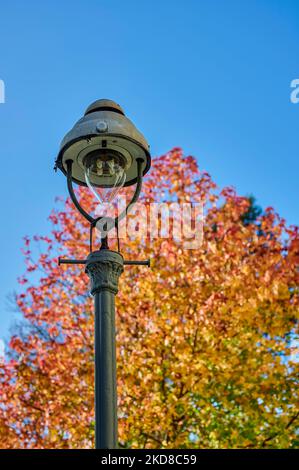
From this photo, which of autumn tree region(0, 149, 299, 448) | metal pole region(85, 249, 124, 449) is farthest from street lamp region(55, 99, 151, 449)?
autumn tree region(0, 149, 299, 448)

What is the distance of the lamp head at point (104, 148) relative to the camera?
3994mm

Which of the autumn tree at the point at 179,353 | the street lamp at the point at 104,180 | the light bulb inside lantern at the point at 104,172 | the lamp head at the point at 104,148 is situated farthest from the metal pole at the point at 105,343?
the autumn tree at the point at 179,353

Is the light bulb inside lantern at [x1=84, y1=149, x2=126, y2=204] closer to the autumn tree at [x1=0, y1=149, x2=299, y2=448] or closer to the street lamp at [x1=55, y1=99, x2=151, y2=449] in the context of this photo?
the street lamp at [x1=55, y1=99, x2=151, y2=449]

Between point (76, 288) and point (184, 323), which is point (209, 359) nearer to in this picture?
point (184, 323)

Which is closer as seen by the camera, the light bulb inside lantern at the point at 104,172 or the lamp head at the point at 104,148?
the lamp head at the point at 104,148

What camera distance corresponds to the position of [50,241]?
15.6 metres

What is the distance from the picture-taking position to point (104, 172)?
429 centimetres

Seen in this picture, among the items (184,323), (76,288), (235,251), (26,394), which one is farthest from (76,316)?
(235,251)

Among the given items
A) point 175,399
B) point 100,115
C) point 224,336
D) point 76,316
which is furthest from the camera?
point 76,316

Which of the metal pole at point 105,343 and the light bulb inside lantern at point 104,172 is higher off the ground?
the light bulb inside lantern at point 104,172

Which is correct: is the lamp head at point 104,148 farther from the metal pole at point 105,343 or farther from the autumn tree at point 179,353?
the autumn tree at point 179,353

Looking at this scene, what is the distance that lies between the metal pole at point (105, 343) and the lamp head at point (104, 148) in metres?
0.66

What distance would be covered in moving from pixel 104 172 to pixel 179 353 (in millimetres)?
7279
